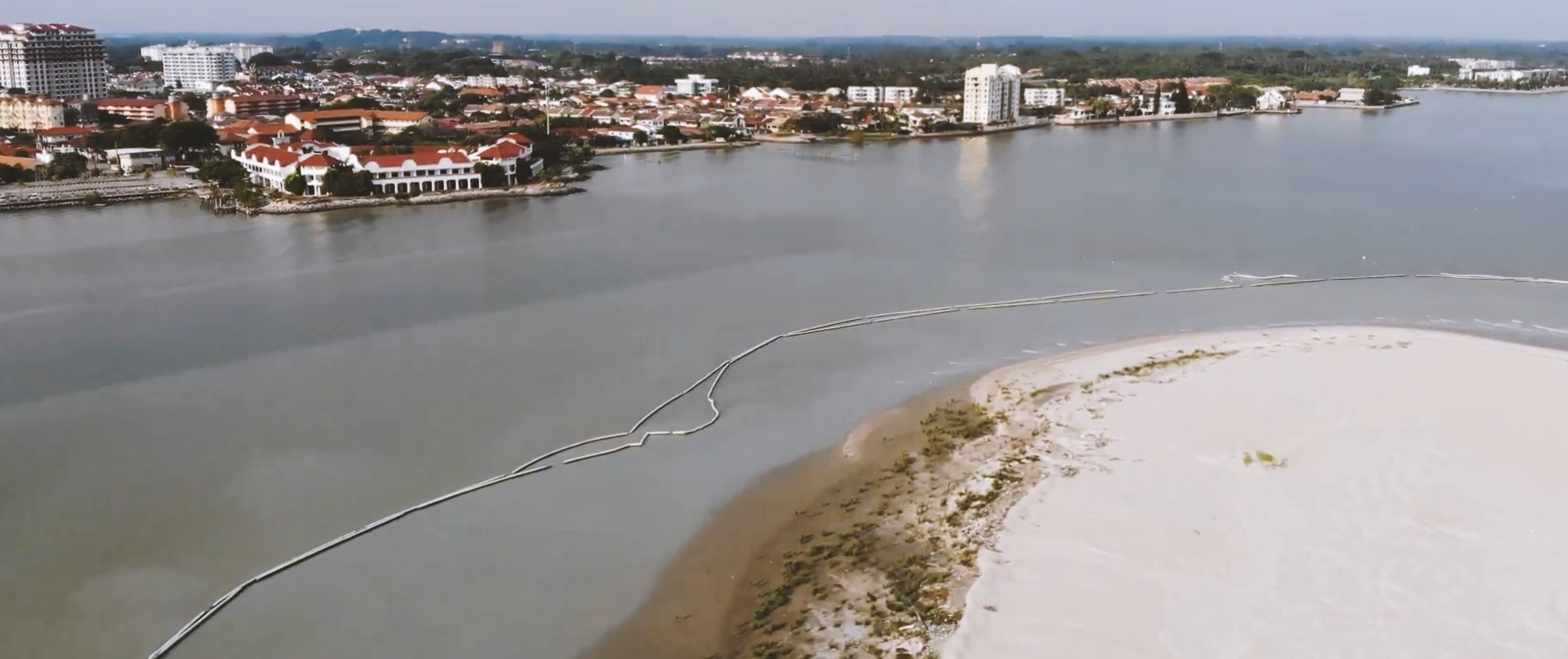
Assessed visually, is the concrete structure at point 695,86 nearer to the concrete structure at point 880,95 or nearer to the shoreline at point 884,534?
the concrete structure at point 880,95

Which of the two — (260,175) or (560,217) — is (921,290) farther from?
(260,175)

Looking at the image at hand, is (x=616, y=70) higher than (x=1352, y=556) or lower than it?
higher

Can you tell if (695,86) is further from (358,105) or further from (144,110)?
(144,110)

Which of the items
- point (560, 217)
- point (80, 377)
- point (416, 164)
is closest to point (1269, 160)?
point (560, 217)

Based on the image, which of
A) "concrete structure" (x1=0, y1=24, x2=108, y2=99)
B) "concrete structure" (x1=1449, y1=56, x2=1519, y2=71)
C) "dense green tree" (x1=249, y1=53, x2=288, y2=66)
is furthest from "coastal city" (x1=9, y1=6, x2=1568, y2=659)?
"concrete structure" (x1=1449, y1=56, x2=1519, y2=71)

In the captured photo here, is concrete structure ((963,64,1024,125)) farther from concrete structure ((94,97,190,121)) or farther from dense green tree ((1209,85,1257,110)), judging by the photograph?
concrete structure ((94,97,190,121))
